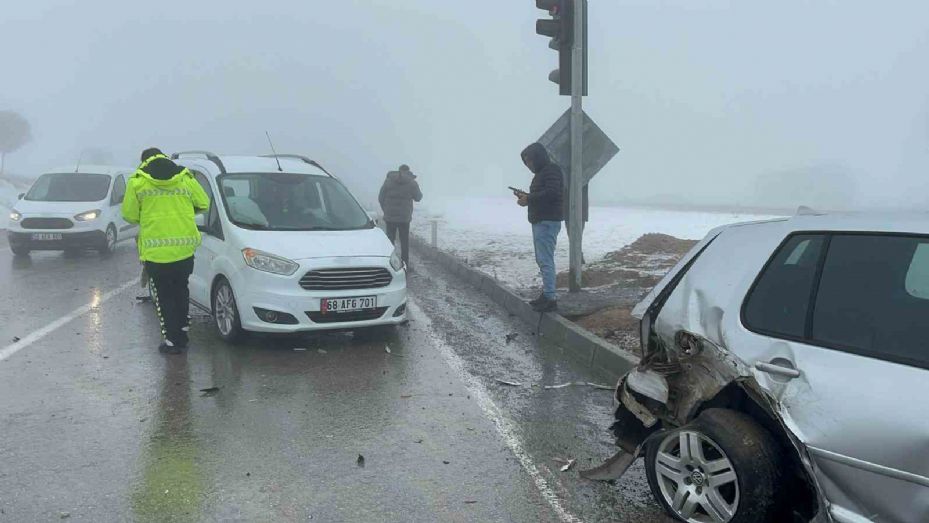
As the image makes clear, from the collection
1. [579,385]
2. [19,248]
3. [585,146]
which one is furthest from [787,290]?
[19,248]

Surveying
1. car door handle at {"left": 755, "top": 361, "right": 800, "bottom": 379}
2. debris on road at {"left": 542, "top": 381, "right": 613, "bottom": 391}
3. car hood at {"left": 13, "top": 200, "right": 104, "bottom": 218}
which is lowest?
debris on road at {"left": 542, "top": 381, "right": 613, "bottom": 391}

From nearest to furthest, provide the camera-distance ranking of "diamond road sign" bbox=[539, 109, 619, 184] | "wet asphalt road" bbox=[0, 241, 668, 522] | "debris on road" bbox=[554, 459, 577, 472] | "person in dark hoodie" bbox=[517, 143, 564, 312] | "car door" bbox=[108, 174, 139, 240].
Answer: "wet asphalt road" bbox=[0, 241, 668, 522] → "debris on road" bbox=[554, 459, 577, 472] → "person in dark hoodie" bbox=[517, 143, 564, 312] → "diamond road sign" bbox=[539, 109, 619, 184] → "car door" bbox=[108, 174, 139, 240]

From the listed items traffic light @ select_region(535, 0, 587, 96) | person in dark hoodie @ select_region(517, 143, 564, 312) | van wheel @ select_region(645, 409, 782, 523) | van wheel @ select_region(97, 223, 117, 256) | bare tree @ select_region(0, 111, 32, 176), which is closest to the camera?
van wheel @ select_region(645, 409, 782, 523)

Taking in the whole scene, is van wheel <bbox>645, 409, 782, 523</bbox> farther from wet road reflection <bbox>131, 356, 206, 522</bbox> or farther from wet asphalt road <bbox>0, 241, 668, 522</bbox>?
wet road reflection <bbox>131, 356, 206, 522</bbox>

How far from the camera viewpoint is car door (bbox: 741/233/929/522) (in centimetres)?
267

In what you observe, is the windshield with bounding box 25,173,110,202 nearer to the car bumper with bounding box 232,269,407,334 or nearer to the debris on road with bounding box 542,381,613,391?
the car bumper with bounding box 232,269,407,334

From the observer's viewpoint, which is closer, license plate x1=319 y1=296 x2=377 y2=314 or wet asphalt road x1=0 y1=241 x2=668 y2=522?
wet asphalt road x1=0 y1=241 x2=668 y2=522

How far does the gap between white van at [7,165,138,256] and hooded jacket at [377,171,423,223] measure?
453cm

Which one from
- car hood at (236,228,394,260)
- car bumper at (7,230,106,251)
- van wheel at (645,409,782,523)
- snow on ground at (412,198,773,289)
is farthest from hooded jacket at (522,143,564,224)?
car bumper at (7,230,106,251)

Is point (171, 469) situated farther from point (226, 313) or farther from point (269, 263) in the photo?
point (226, 313)

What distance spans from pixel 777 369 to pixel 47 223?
14.0 metres

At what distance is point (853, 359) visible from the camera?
2.92 meters

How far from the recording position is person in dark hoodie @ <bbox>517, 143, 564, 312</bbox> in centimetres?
836

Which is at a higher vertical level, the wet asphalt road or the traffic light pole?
the traffic light pole
